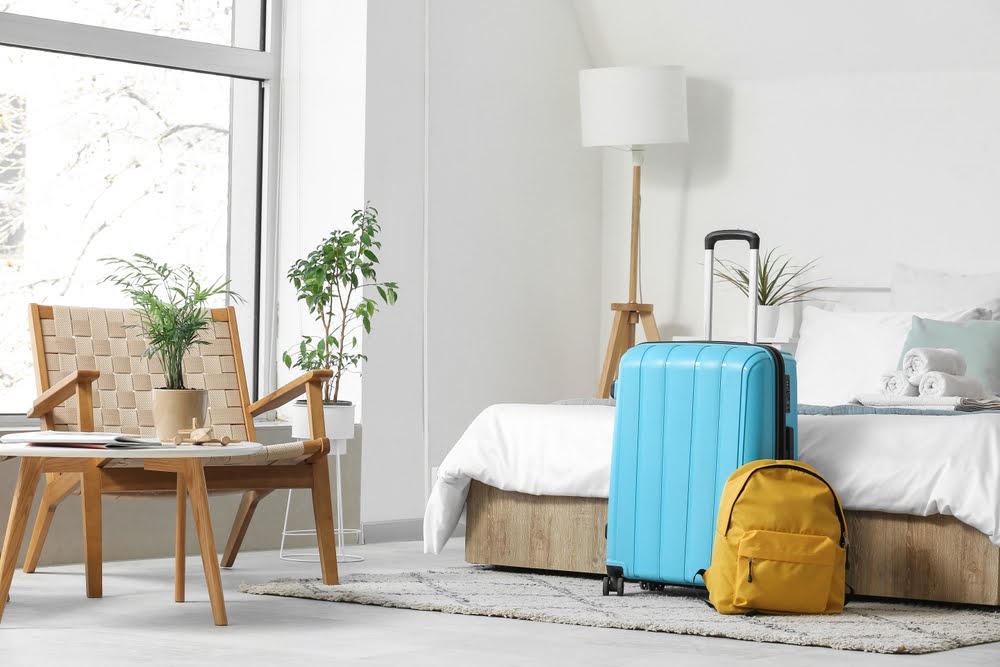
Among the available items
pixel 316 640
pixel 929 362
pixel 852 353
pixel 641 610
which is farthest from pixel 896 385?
pixel 316 640

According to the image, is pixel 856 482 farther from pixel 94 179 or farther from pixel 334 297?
pixel 94 179

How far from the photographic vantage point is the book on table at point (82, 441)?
126 inches

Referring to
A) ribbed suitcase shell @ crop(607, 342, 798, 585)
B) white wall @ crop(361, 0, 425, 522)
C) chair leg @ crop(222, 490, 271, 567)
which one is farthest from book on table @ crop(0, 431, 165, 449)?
white wall @ crop(361, 0, 425, 522)

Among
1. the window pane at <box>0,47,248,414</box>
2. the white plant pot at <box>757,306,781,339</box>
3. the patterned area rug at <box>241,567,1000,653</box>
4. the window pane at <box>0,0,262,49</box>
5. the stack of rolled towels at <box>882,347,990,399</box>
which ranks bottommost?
the patterned area rug at <box>241,567,1000,653</box>

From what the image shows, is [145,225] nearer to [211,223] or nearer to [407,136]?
[211,223]

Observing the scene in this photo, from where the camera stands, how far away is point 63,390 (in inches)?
140

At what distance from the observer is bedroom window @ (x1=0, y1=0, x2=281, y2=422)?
4.80m

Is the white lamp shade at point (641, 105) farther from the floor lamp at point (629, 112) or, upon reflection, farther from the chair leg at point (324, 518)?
the chair leg at point (324, 518)

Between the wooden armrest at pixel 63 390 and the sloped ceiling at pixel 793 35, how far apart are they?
3.30m

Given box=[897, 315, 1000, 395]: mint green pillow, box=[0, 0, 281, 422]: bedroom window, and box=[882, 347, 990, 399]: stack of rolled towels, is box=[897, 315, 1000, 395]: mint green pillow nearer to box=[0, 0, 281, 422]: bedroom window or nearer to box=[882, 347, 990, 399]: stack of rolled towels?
box=[882, 347, 990, 399]: stack of rolled towels

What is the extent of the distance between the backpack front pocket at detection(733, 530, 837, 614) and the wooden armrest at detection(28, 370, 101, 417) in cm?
161

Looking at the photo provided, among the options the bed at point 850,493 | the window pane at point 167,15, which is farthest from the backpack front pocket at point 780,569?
the window pane at point 167,15

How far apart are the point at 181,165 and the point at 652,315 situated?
78.2 inches

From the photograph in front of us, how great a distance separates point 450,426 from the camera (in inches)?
219
